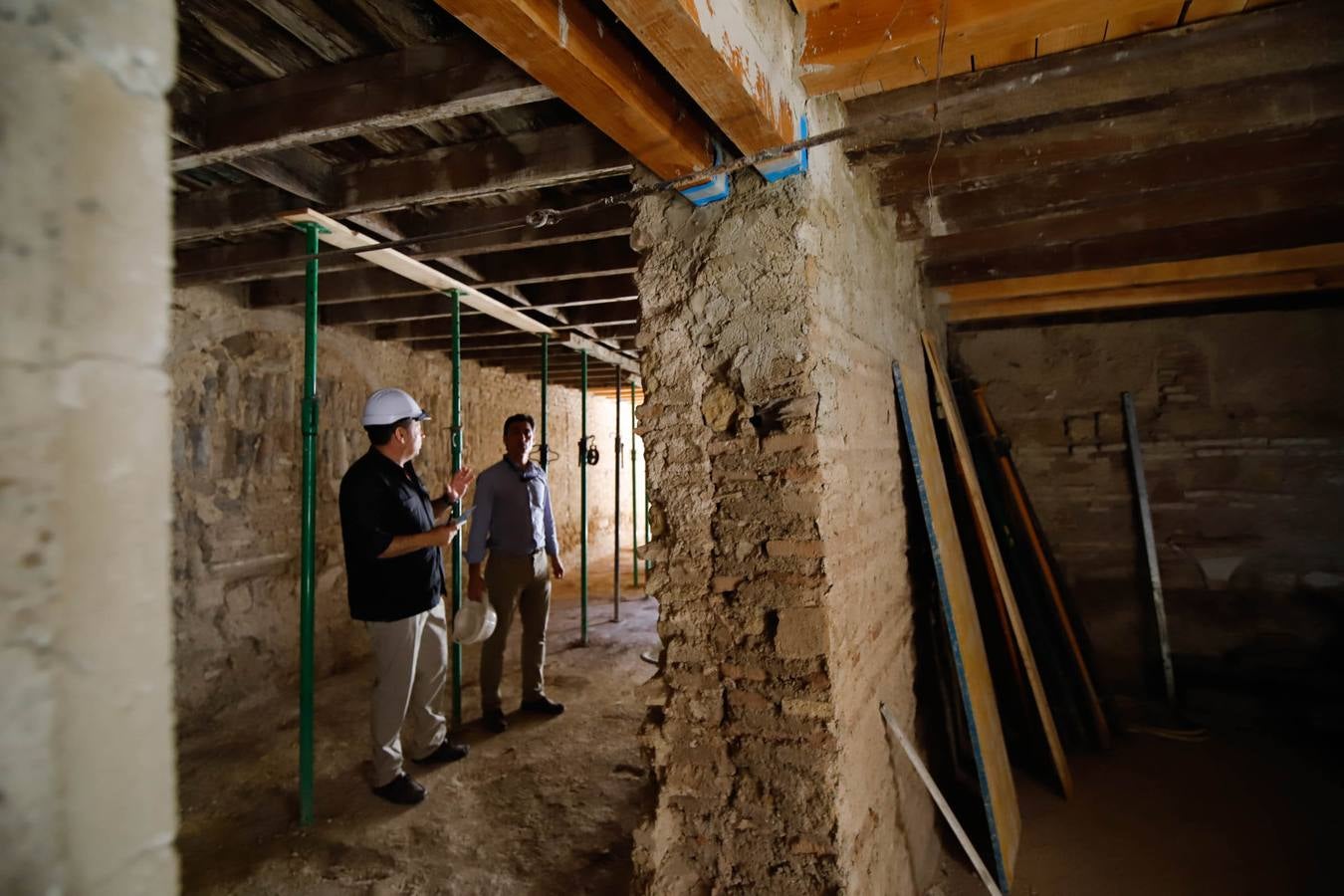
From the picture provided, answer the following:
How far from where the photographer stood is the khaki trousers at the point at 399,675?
272 centimetres

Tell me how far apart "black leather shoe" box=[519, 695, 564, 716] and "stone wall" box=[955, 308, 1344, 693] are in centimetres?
330

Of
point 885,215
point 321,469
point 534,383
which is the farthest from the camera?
point 534,383

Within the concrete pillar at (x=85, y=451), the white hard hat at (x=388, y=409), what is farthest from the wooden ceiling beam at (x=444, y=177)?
the concrete pillar at (x=85, y=451)

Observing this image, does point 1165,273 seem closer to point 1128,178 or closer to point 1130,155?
point 1128,178

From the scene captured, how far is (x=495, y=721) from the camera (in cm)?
352

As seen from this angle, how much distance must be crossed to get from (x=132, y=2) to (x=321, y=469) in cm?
444

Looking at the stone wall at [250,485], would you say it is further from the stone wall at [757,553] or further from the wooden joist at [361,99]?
→ the stone wall at [757,553]

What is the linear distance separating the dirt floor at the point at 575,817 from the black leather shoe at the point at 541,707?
3.6 inches

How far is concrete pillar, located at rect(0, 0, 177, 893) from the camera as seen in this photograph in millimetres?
327

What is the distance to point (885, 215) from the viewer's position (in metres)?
2.70

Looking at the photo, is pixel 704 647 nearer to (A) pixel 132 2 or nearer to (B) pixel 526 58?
(B) pixel 526 58

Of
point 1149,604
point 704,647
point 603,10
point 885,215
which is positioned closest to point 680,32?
point 603,10

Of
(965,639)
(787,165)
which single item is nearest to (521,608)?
(965,639)

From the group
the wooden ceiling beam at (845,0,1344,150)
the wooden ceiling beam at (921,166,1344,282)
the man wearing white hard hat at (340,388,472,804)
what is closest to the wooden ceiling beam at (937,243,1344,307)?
the wooden ceiling beam at (921,166,1344,282)
